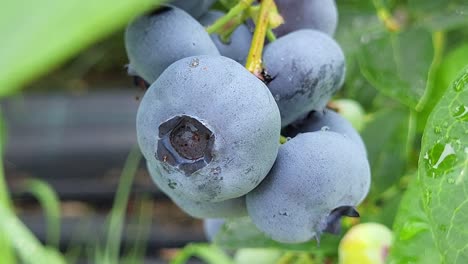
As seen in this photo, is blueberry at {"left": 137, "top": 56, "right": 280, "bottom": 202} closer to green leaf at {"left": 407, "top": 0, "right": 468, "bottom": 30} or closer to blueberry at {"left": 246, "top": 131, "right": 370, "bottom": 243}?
blueberry at {"left": 246, "top": 131, "right": 370, "bottom": 243}

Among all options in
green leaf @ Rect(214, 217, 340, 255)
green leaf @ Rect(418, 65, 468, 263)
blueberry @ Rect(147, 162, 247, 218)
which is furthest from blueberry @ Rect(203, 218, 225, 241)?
green leaf @ Rect(418, 65, 468, 263)

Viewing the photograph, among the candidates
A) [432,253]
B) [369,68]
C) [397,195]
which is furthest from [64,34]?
[397,195]

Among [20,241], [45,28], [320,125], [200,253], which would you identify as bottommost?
[20,241]

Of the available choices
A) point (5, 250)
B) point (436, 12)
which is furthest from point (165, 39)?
point (5, 250)

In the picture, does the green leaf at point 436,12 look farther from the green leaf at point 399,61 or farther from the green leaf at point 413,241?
the green leaf at point 413,241

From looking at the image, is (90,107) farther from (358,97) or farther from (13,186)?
(358,97)

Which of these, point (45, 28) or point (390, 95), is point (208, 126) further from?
point (390, 95)
